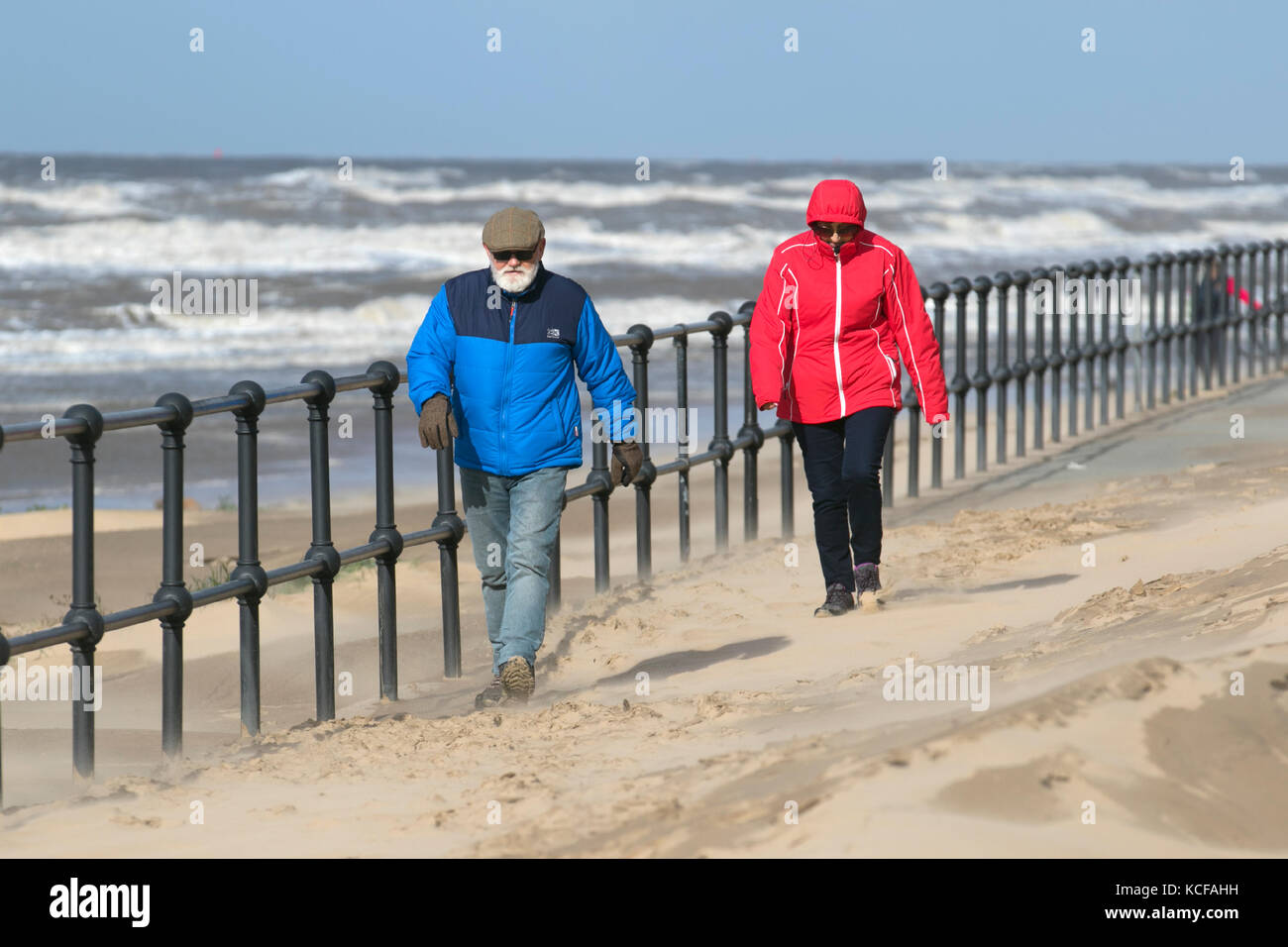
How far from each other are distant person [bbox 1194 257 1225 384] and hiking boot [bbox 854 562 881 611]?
881 centimetres

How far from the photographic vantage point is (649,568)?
7.46 metres

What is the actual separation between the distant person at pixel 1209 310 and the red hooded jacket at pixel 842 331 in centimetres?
892

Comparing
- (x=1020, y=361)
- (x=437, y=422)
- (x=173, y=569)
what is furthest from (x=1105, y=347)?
(x=173, y=569)

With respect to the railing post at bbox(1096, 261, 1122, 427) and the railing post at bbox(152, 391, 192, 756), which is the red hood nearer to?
the railing post at bbox(152, 391, 192, 756)

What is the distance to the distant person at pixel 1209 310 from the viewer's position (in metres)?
14.4

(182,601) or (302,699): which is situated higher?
(182,601)

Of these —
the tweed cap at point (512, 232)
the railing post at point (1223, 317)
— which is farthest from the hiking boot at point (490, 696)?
the railing post at point (1223, 317)

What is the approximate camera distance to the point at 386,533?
568 cm

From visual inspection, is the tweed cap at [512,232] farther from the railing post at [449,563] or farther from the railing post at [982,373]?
the railing post at [982,373]

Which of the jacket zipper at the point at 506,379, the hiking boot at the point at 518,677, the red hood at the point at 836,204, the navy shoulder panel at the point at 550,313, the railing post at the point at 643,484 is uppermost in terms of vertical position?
the red hood at the point at 836,204

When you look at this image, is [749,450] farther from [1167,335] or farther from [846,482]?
[1167,335]

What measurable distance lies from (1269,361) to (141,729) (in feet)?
45.9
